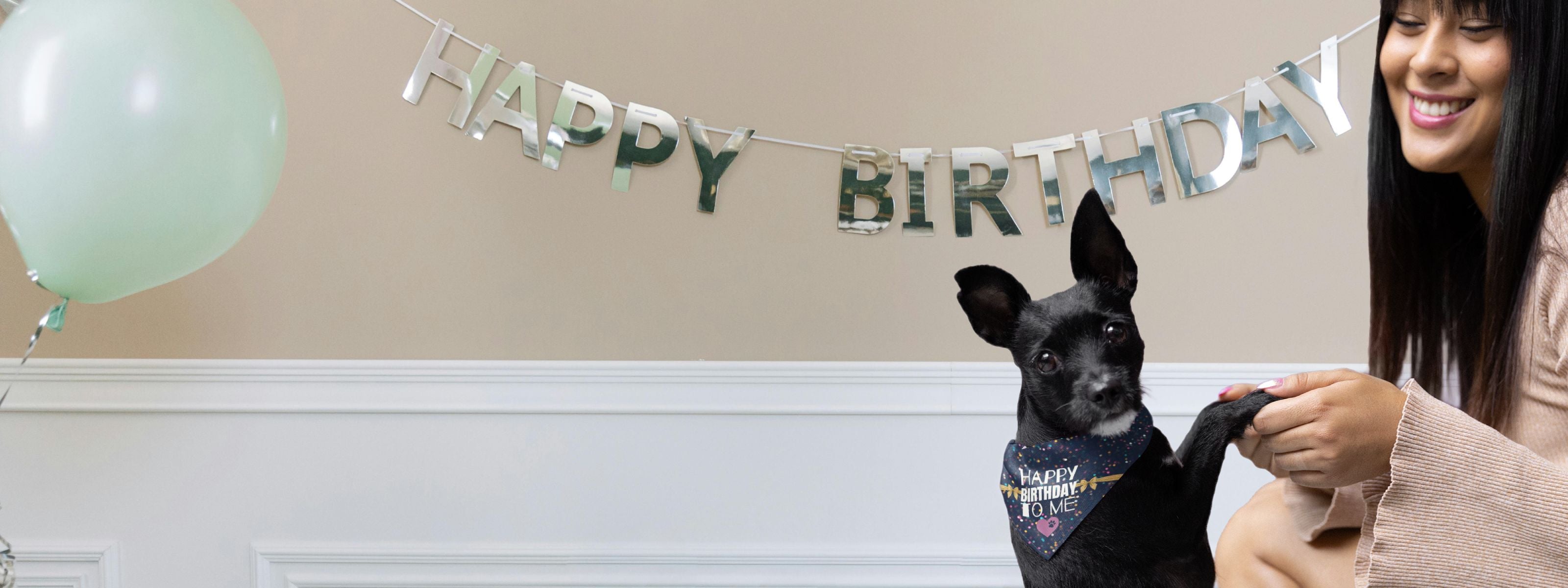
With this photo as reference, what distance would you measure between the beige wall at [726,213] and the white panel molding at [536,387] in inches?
1.3

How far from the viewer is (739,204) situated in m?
1.62

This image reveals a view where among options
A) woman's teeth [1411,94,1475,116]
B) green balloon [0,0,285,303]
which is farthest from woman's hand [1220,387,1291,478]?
green balloon [0,0,285,303]

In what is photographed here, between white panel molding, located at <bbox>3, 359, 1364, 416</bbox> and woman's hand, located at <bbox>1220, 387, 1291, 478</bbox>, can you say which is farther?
white panel molding, located at <bbox>3, 359, 1364, 416</bbox>

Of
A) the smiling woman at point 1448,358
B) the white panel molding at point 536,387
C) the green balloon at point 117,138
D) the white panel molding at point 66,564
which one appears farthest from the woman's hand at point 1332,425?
the white panel molding at point 66,564

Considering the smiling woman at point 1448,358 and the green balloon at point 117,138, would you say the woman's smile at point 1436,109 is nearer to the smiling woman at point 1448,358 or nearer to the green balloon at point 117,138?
the smiling woman at point 1448,358

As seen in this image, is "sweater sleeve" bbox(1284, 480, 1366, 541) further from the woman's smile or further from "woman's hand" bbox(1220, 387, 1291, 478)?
the woman's smile

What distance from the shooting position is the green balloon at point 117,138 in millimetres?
1058

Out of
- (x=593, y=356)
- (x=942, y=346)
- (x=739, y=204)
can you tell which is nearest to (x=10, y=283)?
(x=593, y=356)

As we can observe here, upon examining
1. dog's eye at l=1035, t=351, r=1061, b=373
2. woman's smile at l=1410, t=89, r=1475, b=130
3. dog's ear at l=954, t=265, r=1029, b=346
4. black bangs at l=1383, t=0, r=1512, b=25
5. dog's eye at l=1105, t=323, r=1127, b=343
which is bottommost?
dog's eye at l=1035, t=351, r=1061, b=373

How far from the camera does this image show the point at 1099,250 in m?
0.80

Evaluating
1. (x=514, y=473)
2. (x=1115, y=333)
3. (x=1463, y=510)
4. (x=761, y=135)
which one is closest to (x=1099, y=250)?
(x=1115, y=333)

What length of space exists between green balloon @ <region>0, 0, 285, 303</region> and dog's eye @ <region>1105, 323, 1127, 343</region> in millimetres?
1014

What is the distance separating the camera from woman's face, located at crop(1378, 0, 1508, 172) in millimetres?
880

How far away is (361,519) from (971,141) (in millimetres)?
1231
